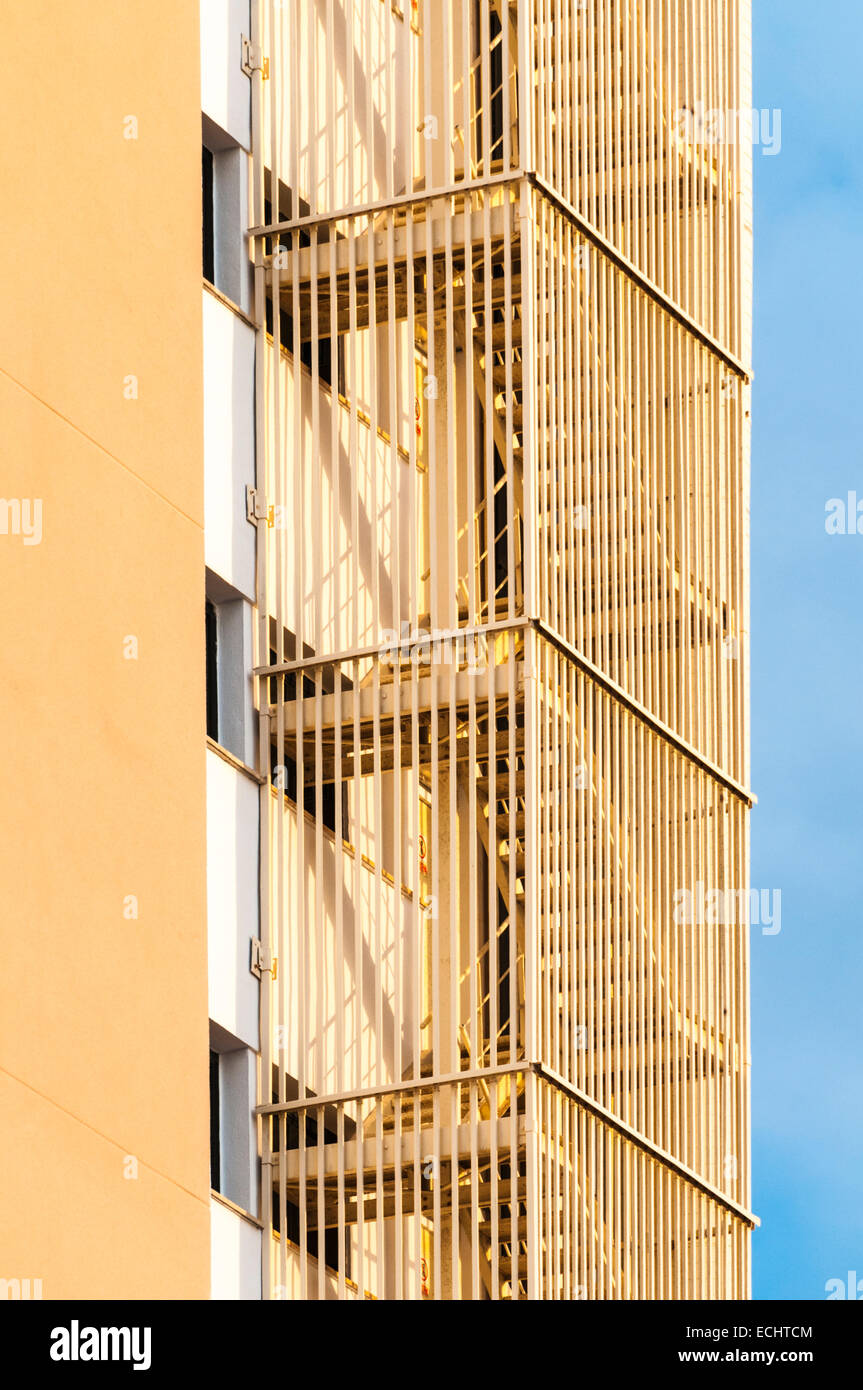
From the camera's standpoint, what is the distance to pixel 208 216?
77.8 feet

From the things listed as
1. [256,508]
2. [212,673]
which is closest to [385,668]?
[212,673]

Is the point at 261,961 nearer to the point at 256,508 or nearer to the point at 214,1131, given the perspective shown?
the point at 214,1131

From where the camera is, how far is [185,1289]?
20.2 meters

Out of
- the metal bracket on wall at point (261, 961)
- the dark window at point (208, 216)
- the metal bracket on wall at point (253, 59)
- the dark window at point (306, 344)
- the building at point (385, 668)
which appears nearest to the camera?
the building at point (385, 668)

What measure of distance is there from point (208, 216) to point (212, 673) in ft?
10.8

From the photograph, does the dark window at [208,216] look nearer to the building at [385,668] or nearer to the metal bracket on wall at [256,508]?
the building at [385,668]

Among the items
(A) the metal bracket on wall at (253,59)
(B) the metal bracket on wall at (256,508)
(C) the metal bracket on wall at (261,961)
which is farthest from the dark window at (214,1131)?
(A) the metal bracket on wall at (253,59)

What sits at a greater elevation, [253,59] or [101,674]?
[253,59]

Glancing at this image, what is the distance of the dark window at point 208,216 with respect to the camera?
23609 millimetres

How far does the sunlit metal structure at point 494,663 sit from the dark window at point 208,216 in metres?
0.32

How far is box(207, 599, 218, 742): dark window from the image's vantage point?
22625 mm

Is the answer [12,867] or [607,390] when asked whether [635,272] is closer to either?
[607,390]

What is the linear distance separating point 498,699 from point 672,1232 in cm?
365

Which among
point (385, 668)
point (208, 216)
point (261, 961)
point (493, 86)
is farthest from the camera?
point (493, 86)
